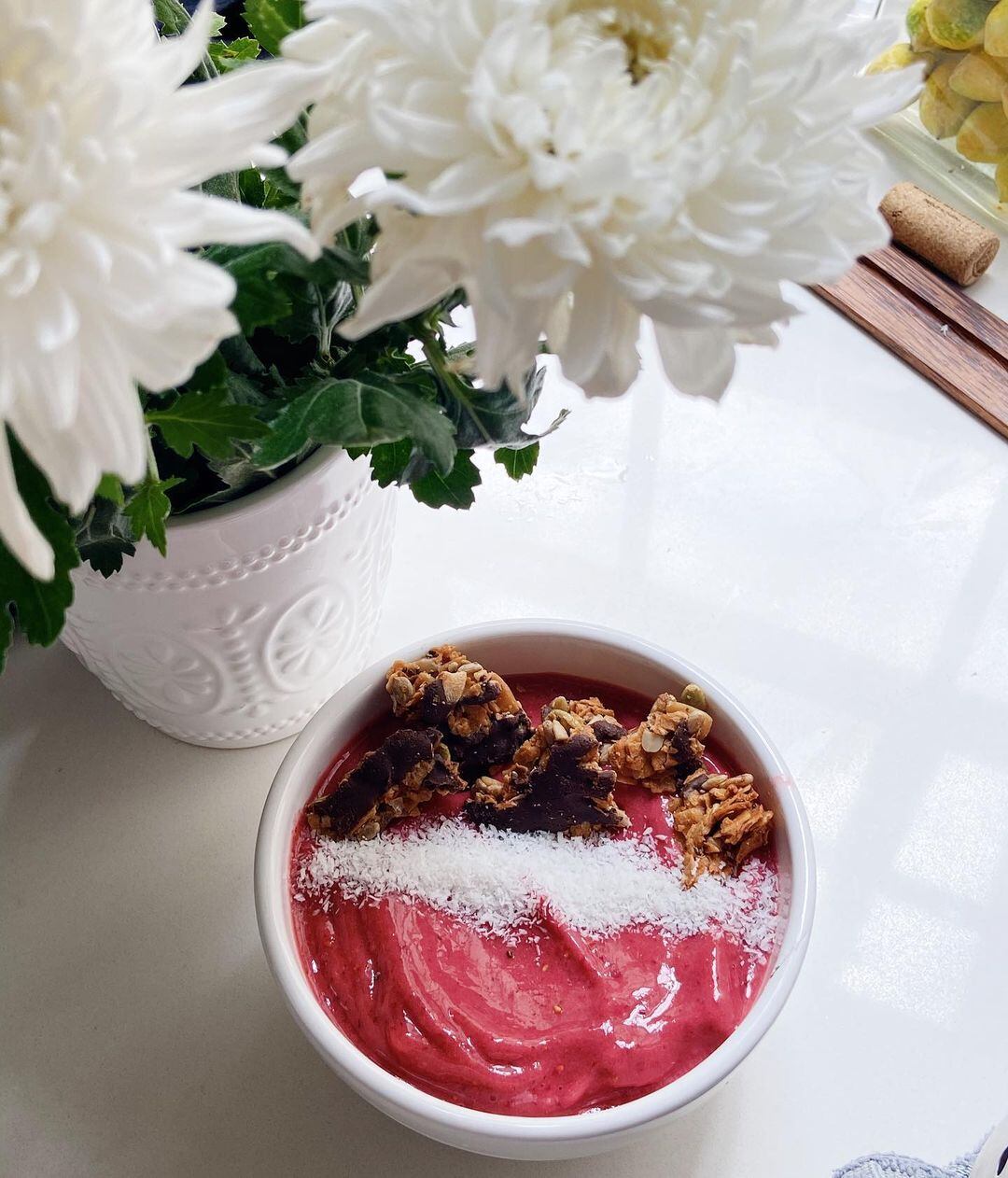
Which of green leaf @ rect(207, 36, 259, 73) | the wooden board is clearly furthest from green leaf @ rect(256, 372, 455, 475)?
the wooden board

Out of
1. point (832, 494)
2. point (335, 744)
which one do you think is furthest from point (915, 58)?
point (335, 744)

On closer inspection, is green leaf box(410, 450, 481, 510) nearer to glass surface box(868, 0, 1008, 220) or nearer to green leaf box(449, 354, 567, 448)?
green leaf box(449, 354, 567, 448)

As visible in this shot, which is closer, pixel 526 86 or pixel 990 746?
pixel 526 86

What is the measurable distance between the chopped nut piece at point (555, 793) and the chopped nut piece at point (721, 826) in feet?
0.08

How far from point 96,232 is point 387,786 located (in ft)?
0.81

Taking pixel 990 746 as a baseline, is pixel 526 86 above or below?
above

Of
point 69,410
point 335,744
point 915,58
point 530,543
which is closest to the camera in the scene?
point 69,410

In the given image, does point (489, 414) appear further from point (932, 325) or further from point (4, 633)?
point (932, 325)

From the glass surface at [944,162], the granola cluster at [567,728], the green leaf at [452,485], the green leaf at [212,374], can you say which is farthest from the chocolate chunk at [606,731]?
the glass surface at [944,162]

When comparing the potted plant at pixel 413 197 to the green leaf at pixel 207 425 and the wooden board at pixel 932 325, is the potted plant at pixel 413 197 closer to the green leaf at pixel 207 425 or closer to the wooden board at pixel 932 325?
the green leaf at pixel 207 425

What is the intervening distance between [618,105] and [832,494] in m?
0.41

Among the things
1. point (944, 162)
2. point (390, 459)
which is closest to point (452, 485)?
point (390, 459)

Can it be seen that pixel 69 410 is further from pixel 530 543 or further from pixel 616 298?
pixel 530 543

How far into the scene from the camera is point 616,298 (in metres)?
0.22
